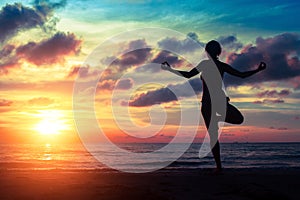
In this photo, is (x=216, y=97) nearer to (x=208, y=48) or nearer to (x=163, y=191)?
(x=208, y=48)

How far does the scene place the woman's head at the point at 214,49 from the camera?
25.4 ft

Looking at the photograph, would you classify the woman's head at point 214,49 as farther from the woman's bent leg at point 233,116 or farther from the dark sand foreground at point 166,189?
the dark sand foreground at point 166,189

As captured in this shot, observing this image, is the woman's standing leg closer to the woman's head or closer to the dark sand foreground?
the dark sand foreground

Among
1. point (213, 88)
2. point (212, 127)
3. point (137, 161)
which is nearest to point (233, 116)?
point (212, 127)

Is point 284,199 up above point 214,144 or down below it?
below

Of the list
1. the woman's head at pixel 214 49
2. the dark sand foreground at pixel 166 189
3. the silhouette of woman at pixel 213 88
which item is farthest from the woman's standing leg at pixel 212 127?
the woman's head at pixel 214 49

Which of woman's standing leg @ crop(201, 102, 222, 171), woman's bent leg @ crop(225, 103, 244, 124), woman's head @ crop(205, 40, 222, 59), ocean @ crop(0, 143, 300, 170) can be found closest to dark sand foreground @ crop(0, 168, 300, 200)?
woman's standing leg @ crop(201, 102, 222, 171)

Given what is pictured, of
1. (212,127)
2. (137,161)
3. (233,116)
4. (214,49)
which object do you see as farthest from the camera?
(137,161)

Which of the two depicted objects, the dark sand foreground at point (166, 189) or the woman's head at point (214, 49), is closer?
the dark sand foreground at point (166, 189)

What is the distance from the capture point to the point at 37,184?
5.85 meters

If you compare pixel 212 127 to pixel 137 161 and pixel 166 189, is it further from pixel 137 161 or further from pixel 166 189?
pixel 137 161

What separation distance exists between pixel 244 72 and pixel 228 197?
3092 millimetres

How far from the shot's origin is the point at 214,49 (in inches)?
305

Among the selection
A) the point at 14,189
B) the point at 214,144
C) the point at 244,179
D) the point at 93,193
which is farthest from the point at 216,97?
the point at 14,189
